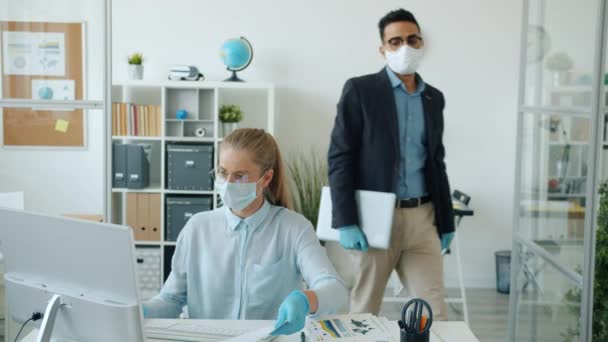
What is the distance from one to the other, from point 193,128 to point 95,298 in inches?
140

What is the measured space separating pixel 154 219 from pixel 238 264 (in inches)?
115

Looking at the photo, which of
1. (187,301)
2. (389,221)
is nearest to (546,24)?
(389,221)

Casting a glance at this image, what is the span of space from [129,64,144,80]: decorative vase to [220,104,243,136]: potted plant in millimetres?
585

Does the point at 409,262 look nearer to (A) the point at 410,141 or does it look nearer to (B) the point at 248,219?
(A) the point at 410,141

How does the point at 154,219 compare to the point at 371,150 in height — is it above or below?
below

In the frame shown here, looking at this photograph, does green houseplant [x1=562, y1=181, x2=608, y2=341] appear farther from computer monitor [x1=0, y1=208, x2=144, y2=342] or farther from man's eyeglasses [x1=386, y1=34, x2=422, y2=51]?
computer monitor [x1=0, y1=208, x2=144, y2=342]

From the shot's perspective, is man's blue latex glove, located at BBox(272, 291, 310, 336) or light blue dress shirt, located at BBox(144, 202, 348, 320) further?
light blue dress shirt, located at BBox(144, 202, 348, 320)

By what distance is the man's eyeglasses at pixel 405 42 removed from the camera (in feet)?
9.17

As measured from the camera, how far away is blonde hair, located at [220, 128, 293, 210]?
6.64 ft

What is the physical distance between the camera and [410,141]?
8.96 feet

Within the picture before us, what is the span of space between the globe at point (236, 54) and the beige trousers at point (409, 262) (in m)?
2.32

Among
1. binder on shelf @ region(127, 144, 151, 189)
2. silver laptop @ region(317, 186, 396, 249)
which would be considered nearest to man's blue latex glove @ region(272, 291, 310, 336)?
silver laptop @ region(317, 186, 396, 249)

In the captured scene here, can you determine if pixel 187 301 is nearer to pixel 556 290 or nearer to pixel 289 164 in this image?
pixel 556 290

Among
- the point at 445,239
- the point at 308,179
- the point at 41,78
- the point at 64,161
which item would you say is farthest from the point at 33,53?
the point at 308,179
